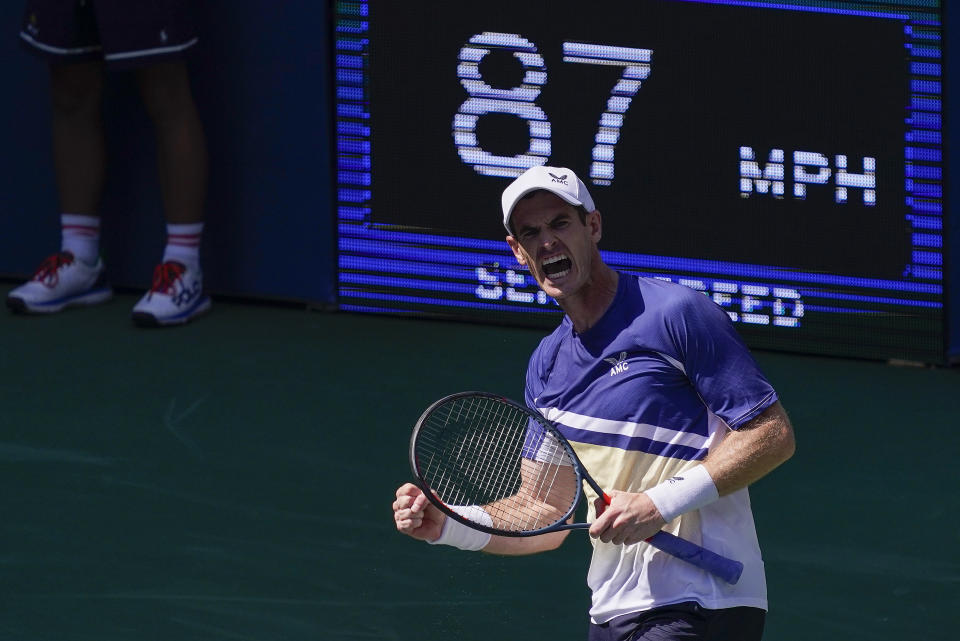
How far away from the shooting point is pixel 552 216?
11.0 ft

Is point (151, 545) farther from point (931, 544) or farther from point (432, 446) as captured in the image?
point (931, 544)

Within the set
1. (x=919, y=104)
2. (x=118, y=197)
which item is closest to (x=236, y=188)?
(x=118, y=197)

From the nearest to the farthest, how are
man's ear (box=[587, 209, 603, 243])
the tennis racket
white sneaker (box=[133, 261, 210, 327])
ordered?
the tennis racket → man's ear (box=[587, 209, 603, 243]) → white sneaker (box=[133, 261, 210, 327])

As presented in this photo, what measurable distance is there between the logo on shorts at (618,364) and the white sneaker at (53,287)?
182 inches

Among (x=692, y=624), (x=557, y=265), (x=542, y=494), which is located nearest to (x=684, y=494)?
(x=692, y=624)

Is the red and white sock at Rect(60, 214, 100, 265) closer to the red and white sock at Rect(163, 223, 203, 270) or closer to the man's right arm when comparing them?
the red and white sock at Rect(163, 223, 203, 270)

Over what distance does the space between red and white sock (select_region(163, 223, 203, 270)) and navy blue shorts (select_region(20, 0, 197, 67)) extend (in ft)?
2.37

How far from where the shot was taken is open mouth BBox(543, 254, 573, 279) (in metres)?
3.33

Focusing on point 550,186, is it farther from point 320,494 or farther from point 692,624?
point 320,494

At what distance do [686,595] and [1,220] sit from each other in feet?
17.8

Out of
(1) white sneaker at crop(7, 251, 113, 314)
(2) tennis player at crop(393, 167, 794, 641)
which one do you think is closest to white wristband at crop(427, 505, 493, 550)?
(2) tennis player at crop(393, 167, 794, 641)

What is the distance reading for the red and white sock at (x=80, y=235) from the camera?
7.50 metres

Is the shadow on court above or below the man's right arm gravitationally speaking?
below

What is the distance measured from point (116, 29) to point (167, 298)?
1140mm
